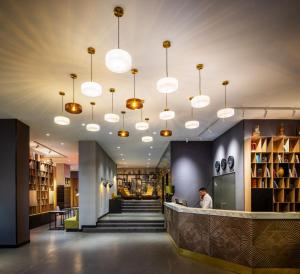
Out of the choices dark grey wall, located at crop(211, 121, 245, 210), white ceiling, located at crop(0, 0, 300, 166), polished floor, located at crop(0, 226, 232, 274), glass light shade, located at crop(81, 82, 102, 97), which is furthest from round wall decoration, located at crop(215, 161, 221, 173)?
glass light shade, located at crop(81, 82, 102, 97)

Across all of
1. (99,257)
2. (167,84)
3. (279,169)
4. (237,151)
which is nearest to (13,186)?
(99,257)

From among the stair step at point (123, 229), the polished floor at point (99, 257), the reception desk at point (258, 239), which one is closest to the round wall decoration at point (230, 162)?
the polished floor at point (99, 257)

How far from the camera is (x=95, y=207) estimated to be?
10859 mm

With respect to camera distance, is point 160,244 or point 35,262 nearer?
point 35,262

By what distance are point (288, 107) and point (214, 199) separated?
5.72 metres

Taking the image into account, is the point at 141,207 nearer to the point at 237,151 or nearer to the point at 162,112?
the point at 237,151

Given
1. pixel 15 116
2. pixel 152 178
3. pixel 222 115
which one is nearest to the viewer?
pixel 222 115

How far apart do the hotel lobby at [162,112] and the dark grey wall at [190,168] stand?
124 millimetres

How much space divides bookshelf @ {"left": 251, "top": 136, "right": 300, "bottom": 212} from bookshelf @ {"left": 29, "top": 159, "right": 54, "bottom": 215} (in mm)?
9906

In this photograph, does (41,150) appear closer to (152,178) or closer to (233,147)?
(233,147)

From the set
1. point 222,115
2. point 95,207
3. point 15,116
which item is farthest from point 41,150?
point 222,115

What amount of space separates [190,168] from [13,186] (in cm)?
700

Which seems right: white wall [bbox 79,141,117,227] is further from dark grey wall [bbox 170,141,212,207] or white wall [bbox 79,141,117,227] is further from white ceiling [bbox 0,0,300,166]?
white ceiling [bbox 0,0,300,166]

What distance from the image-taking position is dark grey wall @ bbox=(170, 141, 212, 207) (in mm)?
11375
